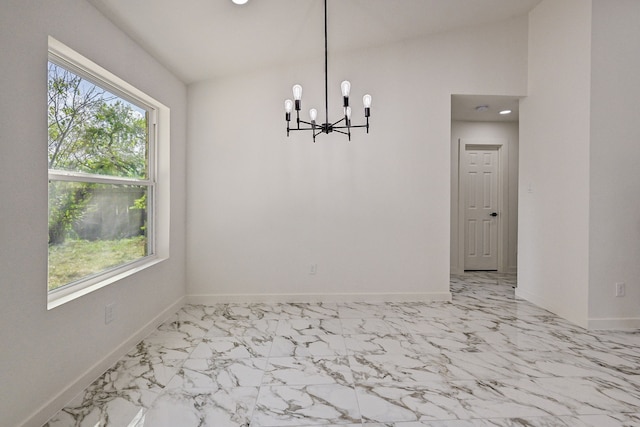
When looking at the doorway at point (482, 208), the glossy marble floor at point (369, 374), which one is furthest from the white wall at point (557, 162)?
the doorway at point (482, 208)

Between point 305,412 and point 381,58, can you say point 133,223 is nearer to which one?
point 305,412

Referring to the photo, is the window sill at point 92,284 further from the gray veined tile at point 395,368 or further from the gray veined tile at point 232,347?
the gray veined tile at point 395,368

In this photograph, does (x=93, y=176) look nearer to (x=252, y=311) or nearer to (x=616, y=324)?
(x=252, y=311)

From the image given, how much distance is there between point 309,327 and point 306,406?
1.21m

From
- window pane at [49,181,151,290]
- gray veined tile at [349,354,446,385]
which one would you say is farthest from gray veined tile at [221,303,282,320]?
gray veined tile at [349,354,446,385]

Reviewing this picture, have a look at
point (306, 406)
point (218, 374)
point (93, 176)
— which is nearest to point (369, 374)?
point (306, 406)

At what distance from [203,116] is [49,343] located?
8.77ft

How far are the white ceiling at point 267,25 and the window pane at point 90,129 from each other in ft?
1.82

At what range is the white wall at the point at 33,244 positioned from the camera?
1.58m

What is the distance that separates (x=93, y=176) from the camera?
2.30m

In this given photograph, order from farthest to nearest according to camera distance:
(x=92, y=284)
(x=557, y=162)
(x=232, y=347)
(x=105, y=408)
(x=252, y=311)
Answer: (x=252, y=311), (x=557, y=162), (x=232, y=347), (x=92, y=284), (x=105, y=408)

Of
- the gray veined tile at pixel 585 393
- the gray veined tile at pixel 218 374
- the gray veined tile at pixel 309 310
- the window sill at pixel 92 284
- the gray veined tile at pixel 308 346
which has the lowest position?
the gray veined tile at pixel 218 374

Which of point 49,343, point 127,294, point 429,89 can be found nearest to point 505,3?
point 429,89

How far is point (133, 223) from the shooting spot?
2947 mm
